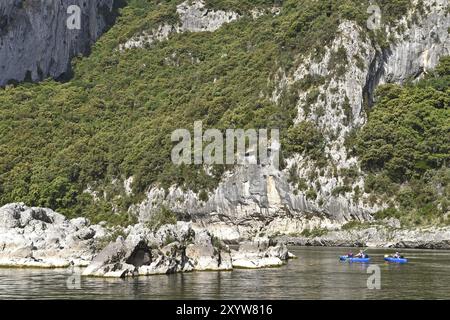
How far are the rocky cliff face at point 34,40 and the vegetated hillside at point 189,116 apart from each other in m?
4.06

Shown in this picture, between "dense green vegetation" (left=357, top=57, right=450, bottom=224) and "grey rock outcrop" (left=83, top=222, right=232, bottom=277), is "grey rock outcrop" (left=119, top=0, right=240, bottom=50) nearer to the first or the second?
"dense green vegetation" (left=357, top=57, right=450, bottom=224)

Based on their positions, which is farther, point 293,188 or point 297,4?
point 297,4

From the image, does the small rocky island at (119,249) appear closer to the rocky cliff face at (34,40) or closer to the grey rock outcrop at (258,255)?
the grey rock outcrop at (258,255)

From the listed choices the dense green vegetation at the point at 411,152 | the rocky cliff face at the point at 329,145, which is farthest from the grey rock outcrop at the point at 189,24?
the dense green vegetation at the point at 411,152

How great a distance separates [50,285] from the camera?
47.6 metres

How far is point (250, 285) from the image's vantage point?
47062 millimetres

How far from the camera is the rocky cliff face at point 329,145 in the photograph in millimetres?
110875

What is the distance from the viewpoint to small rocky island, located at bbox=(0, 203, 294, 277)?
51969 mm

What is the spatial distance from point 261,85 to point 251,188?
2663 centimetres

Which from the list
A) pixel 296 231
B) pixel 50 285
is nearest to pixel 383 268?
pixel 50 285

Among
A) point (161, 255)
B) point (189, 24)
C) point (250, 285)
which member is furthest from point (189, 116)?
point (250, 285)

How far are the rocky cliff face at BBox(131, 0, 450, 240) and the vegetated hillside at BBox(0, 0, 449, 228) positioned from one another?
5.69 ft

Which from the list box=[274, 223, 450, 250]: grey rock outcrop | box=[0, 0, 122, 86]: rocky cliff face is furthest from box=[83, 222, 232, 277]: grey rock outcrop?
box=[0, 0, 122, 86]: rocky cliff face

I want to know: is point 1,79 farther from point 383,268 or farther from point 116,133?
point 383,268
